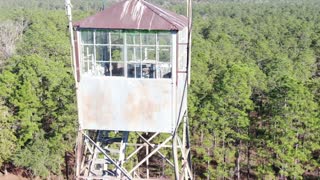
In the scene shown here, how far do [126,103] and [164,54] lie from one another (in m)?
1.71

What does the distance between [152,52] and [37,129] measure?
1717 cm

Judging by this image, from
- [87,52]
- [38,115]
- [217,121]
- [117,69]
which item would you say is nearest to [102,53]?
[87,52]

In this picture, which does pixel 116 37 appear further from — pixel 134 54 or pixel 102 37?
pixel 134 54

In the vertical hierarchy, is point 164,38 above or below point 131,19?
below

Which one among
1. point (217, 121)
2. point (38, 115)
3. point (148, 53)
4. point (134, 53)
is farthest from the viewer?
point (38, 115)

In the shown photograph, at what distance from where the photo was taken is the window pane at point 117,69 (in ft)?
39.9

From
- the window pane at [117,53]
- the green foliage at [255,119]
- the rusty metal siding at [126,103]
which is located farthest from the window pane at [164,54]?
the green foliage at [255,119]

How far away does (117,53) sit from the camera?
12.2 metres

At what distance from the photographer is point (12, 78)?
27.2 metres

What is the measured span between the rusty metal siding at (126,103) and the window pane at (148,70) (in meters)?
0.33

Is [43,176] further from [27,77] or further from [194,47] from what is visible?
[194,47]

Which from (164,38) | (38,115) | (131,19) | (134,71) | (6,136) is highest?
(131,19)

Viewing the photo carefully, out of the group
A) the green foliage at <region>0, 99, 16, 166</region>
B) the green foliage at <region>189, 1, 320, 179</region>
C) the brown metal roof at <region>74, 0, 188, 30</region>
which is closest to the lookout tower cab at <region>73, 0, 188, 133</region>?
the brown metal roof at <region>74, 0, 188, 30</region>

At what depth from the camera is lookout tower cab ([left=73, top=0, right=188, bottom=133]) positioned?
11766mm
